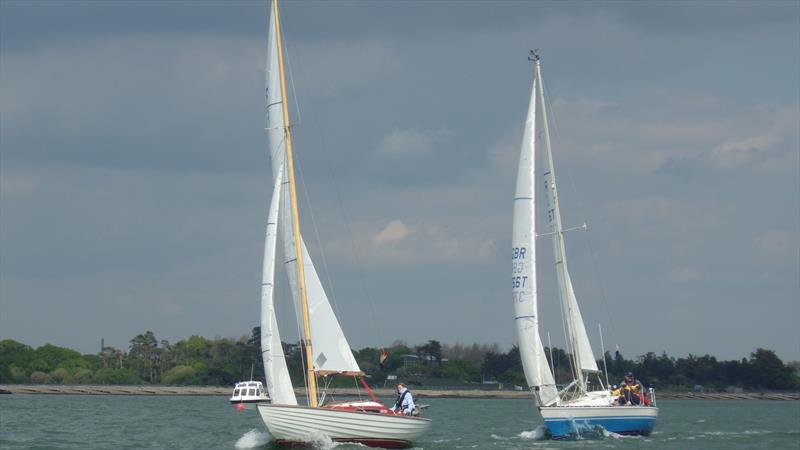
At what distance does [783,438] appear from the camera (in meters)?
53.6

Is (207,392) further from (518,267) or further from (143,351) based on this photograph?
(518,267)

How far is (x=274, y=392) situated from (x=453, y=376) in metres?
144

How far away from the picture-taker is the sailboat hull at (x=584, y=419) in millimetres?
45375

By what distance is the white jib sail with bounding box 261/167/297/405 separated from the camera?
40094 mm

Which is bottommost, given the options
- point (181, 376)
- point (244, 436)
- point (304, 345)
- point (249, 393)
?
point (244, 436)

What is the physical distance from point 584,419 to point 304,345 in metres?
11.3

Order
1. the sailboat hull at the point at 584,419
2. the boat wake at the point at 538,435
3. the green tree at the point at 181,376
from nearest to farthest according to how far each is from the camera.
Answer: the sailboat hull at the point at 584,419
the boat wake at the point at 538,435
the green tree at the point at 181,376

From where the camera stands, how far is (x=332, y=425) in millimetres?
38406

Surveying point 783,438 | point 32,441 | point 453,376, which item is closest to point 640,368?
point 453,376

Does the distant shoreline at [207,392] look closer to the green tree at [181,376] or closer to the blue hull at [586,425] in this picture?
the green tree at [181,376]

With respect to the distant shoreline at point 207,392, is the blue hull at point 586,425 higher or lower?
lower

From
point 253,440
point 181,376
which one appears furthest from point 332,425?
point 181,376

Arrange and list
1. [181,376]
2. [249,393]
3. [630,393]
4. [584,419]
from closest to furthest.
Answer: [584,419], [630,393], [249,393], [181,376]

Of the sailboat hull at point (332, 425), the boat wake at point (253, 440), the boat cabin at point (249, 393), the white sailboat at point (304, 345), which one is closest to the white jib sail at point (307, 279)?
the white sailboat at point (304, 345)
